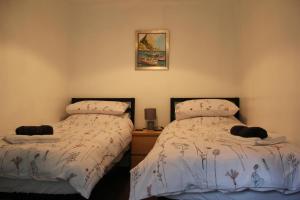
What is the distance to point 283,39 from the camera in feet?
7.65

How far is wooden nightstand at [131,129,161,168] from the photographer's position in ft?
11.1

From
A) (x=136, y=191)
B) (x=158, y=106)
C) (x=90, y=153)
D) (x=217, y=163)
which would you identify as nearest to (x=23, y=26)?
(x=90, y=153)

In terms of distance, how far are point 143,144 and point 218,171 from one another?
70.7 inches

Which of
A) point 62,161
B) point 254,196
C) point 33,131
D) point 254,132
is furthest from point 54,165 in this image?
point 254,132

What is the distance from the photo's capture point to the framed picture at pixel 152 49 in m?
3.77

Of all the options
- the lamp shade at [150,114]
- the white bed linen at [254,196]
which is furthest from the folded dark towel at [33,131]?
the lamp shade at [150,114]

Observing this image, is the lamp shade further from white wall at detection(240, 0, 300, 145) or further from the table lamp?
white wall at detection(240, 0, 300, 145)

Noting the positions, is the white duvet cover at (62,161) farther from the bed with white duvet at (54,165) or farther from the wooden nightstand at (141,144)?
the wooden nightstand at (141,144)

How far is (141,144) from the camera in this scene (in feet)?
11.1

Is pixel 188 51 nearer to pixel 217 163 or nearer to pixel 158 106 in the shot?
pixel 158 106

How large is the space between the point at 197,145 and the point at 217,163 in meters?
0.27

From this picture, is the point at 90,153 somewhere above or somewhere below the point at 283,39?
below

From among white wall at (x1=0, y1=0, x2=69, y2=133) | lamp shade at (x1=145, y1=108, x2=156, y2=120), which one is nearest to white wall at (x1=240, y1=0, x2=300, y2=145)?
lamp shade at (x1=145, y1=108, x2=156, y2=120)

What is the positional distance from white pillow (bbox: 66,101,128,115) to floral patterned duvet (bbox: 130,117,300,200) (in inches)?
66.6
